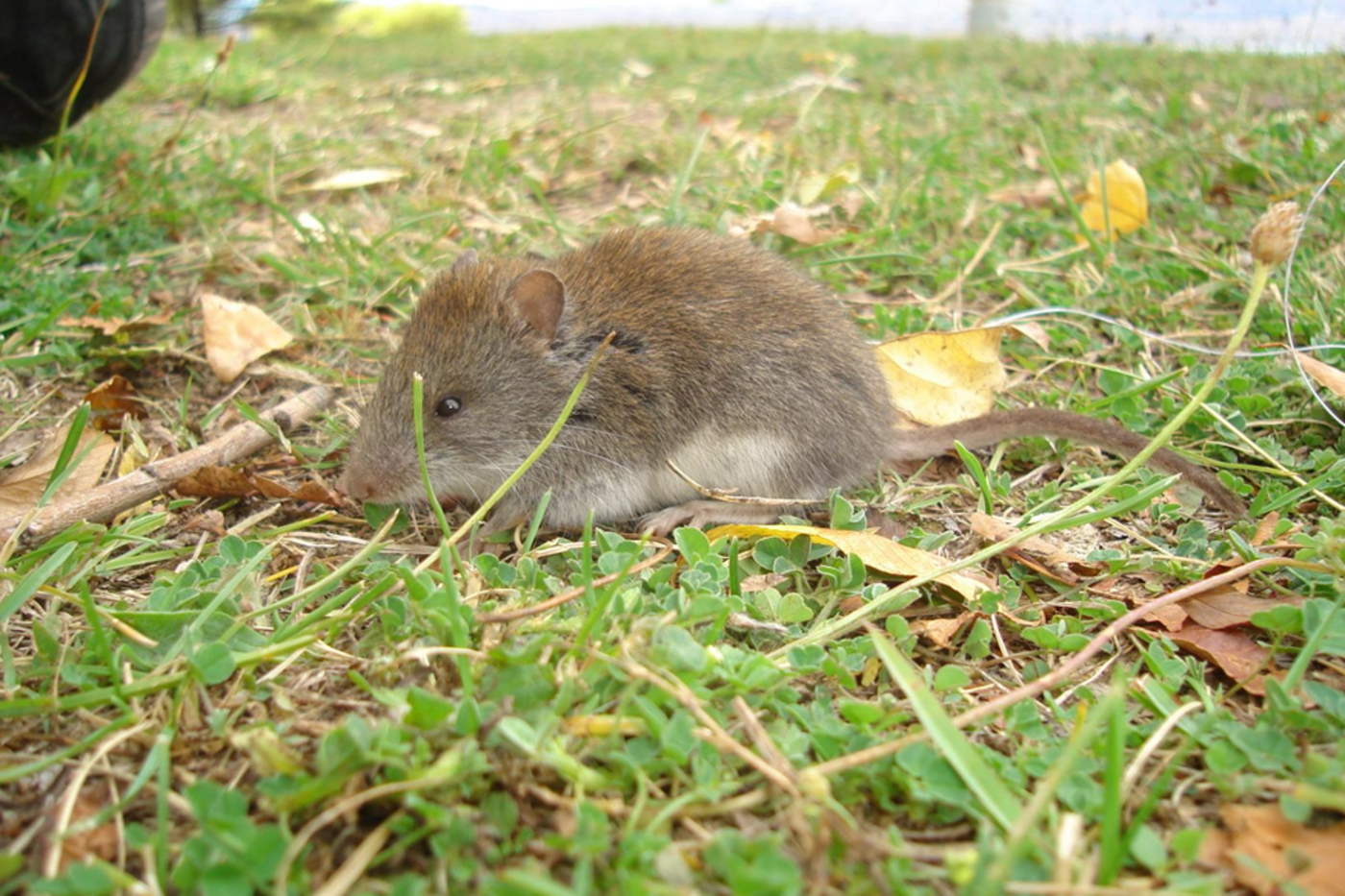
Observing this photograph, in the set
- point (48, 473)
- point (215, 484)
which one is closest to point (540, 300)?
point (215, 484)

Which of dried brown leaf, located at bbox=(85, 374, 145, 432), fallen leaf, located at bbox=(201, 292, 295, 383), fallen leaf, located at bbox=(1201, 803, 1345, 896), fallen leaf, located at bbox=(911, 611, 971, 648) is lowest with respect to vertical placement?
fallen leaf, located at bbox=(1201, 803, 1345, 896)

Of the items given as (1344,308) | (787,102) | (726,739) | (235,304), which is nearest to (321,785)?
(726,739)

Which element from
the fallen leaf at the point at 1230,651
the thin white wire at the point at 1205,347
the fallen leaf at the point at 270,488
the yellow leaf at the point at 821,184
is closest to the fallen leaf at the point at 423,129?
the yellow leaf at the point at 821,184

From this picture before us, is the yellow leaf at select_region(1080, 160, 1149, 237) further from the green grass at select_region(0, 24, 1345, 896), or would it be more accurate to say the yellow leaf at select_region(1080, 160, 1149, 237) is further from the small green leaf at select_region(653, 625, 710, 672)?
the small green leaf at select_region(653, 625, 710, 672)

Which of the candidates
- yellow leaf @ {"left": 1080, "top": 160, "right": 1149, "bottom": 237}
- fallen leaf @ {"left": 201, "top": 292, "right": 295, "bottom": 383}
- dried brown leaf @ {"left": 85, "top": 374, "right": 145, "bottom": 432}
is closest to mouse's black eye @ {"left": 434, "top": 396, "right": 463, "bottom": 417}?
fallen leaf @ {"left": 201, "top": 292, "right": 295, "bottom": 383}

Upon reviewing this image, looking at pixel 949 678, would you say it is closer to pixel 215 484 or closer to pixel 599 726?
pixel 599 726

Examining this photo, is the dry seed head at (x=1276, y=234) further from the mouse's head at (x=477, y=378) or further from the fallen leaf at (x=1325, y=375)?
the mouse's head at (x=477, y=378)

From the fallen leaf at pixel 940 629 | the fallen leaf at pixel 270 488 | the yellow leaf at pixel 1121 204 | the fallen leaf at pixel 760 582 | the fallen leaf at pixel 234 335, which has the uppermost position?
the yellow leaf at pixel 1121 204
